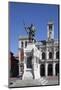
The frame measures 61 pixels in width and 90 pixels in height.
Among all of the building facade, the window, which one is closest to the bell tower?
the building facade

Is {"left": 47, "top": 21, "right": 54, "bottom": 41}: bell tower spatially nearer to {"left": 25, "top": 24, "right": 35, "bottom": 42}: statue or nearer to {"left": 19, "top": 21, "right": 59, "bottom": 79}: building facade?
{"left": 19, "top": 21, "right": 59, "bottom": 79}: building facade

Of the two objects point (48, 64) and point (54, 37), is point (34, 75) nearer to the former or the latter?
point (48, 64)

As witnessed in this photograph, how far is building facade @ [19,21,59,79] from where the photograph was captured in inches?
116

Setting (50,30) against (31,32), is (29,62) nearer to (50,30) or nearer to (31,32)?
(31,32)

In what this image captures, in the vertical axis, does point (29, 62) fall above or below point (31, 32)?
below

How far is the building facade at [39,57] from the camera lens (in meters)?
2.94

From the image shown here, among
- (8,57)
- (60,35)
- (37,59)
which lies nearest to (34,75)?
(37,59)

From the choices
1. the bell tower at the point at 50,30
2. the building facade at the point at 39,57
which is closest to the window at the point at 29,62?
the building facade at the point at 39,57

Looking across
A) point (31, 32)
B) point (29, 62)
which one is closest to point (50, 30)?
point (31, 32)

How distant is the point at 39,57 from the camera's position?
2.98 meters

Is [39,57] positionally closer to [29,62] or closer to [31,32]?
[29,62]

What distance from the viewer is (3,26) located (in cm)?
291

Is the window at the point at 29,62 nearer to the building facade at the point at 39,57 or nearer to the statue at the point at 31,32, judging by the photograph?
the building facade at the point at 39,57

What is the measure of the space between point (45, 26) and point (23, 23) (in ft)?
0.94
